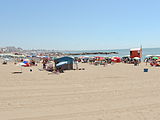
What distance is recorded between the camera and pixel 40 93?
802 cm

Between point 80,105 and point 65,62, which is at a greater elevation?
point 65,62

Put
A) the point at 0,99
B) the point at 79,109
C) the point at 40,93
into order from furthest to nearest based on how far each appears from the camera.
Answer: the point at 40,93 → the point at 0,99 → the point at 79,109

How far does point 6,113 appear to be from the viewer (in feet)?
17.8

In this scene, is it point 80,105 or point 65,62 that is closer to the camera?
point 80,105

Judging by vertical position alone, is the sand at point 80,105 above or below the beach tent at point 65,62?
below

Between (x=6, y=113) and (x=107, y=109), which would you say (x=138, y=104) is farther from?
(x=6, y=113)

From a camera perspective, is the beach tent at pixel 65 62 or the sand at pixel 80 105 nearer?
the sand at pixel 80 105

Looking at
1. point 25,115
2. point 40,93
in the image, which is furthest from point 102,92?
point 25,115

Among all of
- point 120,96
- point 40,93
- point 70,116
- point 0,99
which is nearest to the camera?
point 70,116

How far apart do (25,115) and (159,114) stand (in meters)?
3.90

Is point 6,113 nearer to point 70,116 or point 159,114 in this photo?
point 70,116

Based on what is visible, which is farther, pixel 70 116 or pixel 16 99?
pixel 16 99

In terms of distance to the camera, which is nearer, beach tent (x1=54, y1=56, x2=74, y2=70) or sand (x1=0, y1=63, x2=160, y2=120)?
sand (x1=0, y1=63, x2=160, y2=120)

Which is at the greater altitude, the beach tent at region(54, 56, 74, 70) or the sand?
the beach tent at region(54, 56, 74, 70)
